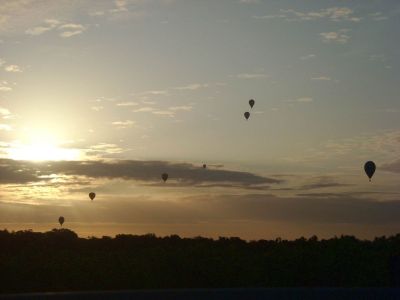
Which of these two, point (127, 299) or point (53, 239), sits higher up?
point (53, 239)

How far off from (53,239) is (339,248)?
29.8m

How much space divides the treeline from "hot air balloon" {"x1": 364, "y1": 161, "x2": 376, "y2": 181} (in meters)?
23.4

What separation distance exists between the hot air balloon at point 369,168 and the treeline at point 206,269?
23357 mm

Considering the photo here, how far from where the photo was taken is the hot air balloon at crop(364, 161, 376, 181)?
2291 inches

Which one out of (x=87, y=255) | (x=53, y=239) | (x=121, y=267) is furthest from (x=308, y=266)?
(x=53, y=239)

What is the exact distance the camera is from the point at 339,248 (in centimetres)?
3447

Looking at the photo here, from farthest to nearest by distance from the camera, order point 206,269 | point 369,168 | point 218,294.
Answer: point 369,168 < point 206,269 < point 218,294

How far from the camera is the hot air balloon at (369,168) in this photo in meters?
58.2

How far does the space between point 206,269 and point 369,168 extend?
2926 centimetres

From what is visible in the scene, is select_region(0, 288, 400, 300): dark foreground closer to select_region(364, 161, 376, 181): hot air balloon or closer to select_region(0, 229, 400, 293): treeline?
select_region(0, 229, 400, 293): treeline

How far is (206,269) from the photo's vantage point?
110ft

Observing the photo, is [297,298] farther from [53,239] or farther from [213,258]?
[53,239]

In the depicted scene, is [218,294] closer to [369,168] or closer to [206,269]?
[206,269]

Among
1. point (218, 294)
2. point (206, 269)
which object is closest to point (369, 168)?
point (206, 269)
